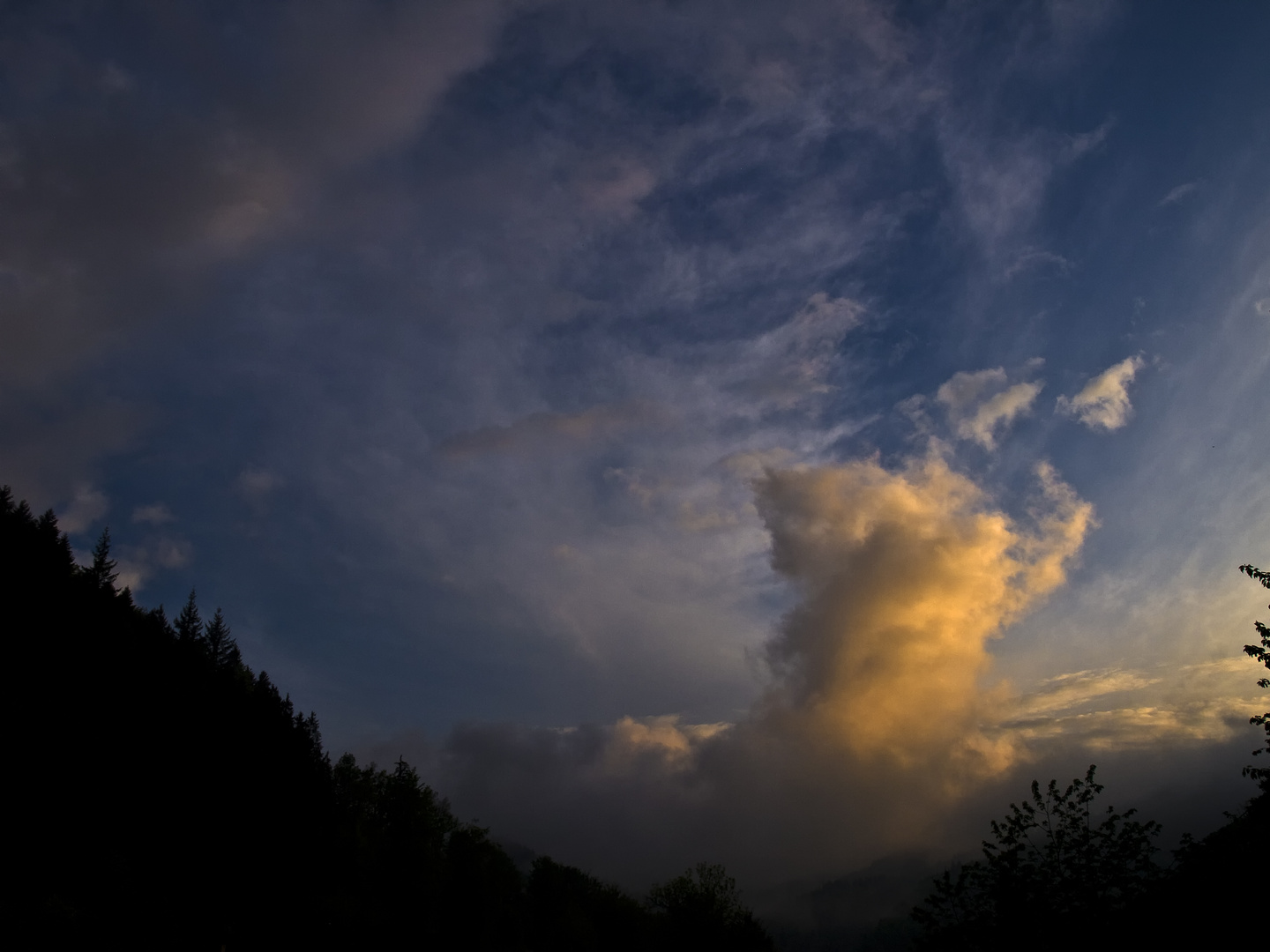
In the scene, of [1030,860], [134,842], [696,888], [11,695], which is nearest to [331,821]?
[134,842]

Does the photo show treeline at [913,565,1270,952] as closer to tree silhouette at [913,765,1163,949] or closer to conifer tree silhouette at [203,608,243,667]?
tree silhouette at [913,765,1163,949]

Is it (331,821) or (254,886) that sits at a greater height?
(331,821)

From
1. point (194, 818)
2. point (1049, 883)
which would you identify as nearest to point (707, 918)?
point (194, 818)

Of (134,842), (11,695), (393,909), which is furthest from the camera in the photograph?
(393,909)

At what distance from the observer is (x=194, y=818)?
2440 inches

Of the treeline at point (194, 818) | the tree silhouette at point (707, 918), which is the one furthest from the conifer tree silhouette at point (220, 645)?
the tree silhouette at point (707, 918)

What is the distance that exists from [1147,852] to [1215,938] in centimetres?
252

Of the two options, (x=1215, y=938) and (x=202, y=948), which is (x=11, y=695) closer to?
(x=202, y=948)

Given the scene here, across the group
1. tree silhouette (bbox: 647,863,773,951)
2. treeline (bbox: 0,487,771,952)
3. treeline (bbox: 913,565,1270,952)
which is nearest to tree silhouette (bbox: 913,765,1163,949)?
treeline (bbox: 913,565,1270,952)

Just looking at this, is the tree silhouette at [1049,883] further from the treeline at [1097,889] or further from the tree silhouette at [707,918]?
the tree silhouette at [707,918]

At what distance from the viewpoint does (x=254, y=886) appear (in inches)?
2504

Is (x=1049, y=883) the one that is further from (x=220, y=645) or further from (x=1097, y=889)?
(x=220, y=645)

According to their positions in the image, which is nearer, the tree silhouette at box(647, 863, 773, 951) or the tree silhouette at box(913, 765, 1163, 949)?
the tree silhouette at box(913, 765, 1163, 949)

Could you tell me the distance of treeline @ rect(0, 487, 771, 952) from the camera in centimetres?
4684
